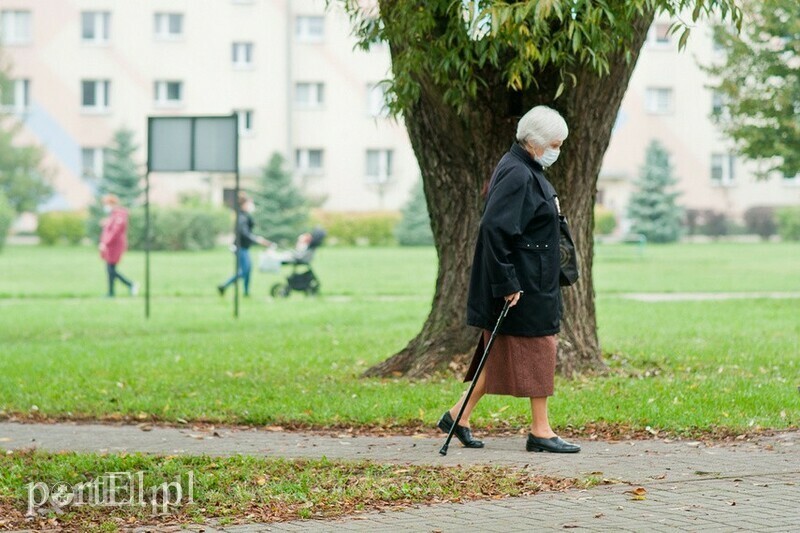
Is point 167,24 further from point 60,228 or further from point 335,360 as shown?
point 335,360

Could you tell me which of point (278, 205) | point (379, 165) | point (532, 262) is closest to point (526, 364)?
point (532, 262)

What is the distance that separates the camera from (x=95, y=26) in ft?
205

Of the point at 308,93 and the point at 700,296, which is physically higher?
the point at 308,93

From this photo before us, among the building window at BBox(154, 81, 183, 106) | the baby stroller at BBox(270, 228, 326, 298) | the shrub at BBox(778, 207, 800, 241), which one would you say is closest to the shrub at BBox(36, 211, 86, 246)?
the building window at BBox(154, 81, 183, 106)

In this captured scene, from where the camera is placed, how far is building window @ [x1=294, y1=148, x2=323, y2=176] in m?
63.8

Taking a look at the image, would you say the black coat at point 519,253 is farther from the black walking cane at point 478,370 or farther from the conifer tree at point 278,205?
the conifer tree at point 278,205

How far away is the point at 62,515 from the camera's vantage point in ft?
21.0

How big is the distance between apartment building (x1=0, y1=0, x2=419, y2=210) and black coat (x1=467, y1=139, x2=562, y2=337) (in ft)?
176

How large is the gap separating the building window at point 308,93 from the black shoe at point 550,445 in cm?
5627

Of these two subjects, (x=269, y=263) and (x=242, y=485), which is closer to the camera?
(x=242, y=485)

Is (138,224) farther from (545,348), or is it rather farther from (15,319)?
(545,348)

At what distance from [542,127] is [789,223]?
51395mm

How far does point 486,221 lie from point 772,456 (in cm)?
204

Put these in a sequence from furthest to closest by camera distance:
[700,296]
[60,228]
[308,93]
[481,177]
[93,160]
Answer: [308,93] → [93,160] → [60,228] → [700,296] → [481,177]
